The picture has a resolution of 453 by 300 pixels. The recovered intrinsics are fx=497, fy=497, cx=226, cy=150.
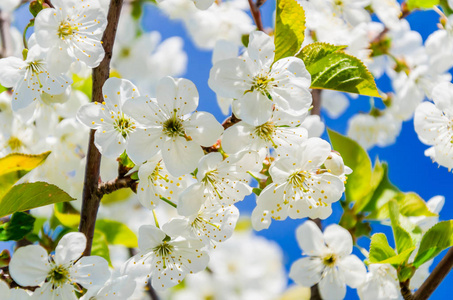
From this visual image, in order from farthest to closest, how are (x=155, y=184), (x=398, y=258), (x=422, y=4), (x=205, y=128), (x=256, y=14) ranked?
(x=422, y=4) < (x=256, y=14) < (x=398, y=258) < (x=155, y=184) < (x=205, y=128)

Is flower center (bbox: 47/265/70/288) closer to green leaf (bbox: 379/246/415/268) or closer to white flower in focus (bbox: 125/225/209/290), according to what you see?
white flower in focus (bbox: 125/225/209/290)

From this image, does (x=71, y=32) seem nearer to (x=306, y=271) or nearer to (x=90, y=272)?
(x=90, y=272)

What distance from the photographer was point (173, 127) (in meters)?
1.02

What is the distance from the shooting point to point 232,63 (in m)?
0.95

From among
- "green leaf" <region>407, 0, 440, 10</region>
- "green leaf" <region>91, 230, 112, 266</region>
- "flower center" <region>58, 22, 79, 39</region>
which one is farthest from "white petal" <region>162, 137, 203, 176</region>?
"green leaf" <region>407, 0, 440, 10</region>

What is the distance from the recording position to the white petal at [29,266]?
103 cm

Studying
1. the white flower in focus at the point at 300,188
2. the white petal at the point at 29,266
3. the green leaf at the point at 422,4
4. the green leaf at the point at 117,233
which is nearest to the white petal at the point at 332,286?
the white flower in focus at the point at 300,188

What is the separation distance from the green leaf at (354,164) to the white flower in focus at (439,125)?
23 cm

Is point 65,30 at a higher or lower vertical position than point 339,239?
higher

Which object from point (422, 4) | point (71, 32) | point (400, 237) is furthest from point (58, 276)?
point (422, 4)

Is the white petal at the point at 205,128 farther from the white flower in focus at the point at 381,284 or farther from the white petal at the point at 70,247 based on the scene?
the white flower in focus at the point at 381,284

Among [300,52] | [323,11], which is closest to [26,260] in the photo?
[300,52]

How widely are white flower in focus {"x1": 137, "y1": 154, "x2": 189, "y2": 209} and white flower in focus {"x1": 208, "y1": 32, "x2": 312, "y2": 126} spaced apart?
0.73ft

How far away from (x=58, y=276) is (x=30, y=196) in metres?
0.19
